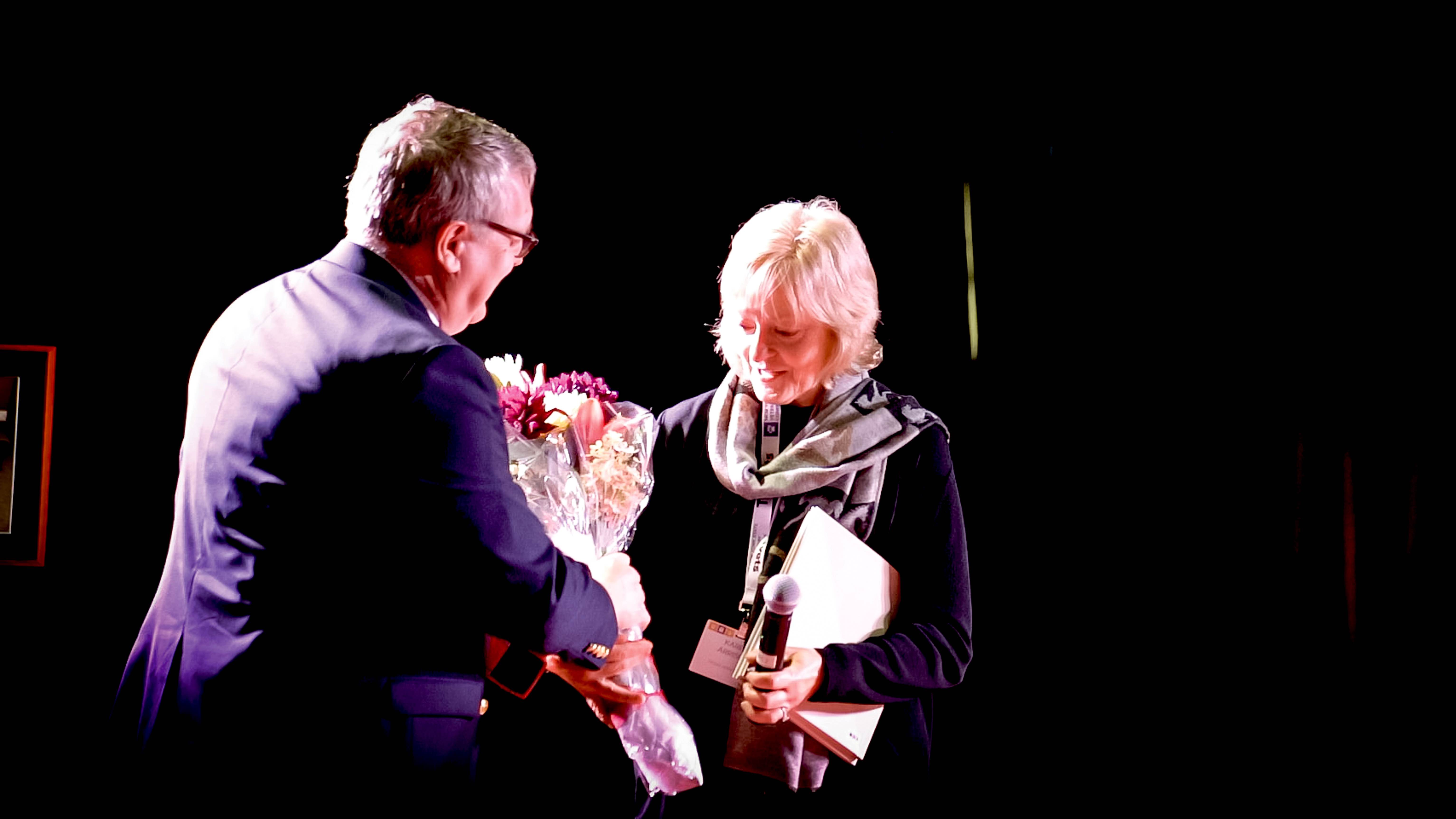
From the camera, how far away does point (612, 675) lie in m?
1.56

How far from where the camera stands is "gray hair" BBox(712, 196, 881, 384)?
5.38 ft

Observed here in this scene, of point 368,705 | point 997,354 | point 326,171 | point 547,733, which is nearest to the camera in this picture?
point 368,705

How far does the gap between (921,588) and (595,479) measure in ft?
2.01

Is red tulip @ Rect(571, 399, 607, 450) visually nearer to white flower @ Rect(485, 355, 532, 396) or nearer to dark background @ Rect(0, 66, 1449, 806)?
white flower @ Rect(485, 355, 532, 396)

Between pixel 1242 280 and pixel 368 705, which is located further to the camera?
pixel 1242 280

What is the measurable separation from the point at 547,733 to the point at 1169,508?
1975 millimetres

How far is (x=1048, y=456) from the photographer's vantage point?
2734 millimetres

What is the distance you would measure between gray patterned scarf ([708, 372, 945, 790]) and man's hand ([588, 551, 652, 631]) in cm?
24

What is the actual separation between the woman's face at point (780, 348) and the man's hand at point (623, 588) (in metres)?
0.42

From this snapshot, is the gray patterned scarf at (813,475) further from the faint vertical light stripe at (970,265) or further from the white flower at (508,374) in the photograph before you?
the faint vertical light stripe at (970,265)

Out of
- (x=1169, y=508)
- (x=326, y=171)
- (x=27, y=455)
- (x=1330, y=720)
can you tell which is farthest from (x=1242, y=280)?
(x=27, y=455)

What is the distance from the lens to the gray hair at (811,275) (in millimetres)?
1641

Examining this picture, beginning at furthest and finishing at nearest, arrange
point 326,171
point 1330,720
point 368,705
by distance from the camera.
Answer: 1. point 1330,720
2. point 326,171
3. point 368,705

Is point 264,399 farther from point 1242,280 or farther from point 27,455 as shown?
point 1242,280
